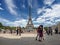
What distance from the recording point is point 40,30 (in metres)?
14.6

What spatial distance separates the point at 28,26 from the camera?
59625 millimetres

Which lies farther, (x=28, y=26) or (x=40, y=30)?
(x=28, y=26)

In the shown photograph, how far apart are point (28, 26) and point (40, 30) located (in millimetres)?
45044
